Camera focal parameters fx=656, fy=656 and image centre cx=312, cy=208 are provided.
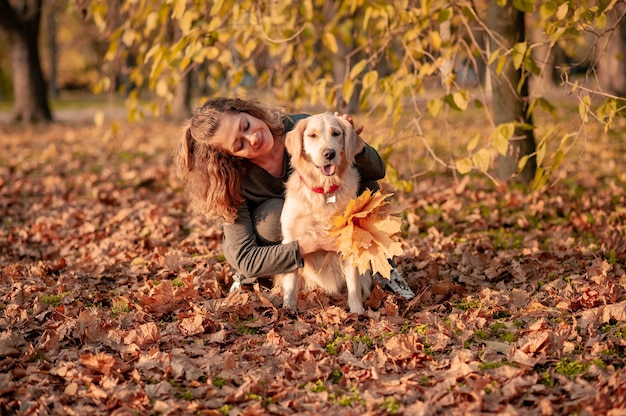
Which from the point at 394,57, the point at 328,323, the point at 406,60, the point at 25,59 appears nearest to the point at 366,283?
the point at 328,323

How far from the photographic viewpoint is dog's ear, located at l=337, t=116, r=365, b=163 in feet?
12.6

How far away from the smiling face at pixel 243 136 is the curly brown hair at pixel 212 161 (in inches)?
1.9

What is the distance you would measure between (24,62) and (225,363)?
47.4 ft

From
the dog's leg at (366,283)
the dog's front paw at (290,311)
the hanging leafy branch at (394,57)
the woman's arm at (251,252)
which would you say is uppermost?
the hanging leafy branch at (394,57)

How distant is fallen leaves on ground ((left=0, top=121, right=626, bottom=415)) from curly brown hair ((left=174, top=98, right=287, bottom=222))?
60cm

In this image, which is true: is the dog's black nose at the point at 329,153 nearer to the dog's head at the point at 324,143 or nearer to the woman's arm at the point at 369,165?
the dog's head at the point at 324,143

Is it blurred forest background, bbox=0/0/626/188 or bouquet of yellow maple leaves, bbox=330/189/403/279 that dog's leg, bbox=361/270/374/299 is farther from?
blurred forest background, bbox=0/0/626/188

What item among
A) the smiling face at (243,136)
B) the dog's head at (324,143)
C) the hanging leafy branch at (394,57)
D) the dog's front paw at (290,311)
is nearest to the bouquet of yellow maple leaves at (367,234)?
the dog's head at (324,143)

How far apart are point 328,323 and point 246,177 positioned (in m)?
1.16

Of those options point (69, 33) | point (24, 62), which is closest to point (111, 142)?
point (24, 62)

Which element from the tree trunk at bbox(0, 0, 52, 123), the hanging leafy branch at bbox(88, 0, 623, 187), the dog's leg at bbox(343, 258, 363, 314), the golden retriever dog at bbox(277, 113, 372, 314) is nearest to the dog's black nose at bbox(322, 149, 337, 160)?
the golden retriever dog at bbox(277, 113, 372, 314)

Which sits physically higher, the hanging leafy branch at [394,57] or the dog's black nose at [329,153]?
the hanging leafy branch at [394,57]

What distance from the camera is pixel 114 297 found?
4371mm

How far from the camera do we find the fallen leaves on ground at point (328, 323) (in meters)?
2.96
